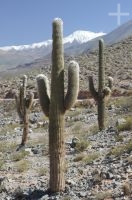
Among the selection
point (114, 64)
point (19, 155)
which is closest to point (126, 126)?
point (19, 155)

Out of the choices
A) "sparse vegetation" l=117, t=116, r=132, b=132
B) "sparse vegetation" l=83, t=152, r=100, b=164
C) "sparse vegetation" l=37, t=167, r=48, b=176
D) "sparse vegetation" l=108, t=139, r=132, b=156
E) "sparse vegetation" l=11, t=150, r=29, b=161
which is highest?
"sparse vegetation" l=117, t=116, r=132, b=132

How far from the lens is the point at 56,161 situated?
11.8 m

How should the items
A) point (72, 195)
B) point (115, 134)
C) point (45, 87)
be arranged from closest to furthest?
point (72, 195), point (45, 87), point (115, 134)

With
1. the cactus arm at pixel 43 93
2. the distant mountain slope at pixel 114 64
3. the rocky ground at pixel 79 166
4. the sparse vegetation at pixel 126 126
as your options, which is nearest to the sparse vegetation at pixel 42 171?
the rocky ground at pixel 79 166

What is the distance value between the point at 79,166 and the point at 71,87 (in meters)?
3.19

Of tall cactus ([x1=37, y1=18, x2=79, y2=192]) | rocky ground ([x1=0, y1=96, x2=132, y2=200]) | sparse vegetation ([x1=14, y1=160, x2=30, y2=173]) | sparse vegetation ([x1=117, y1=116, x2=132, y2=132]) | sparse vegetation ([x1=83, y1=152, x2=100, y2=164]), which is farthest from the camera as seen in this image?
sparse vegetation ([x1=117, y1=116, x2=132, y2=132])

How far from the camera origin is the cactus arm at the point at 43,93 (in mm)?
12172

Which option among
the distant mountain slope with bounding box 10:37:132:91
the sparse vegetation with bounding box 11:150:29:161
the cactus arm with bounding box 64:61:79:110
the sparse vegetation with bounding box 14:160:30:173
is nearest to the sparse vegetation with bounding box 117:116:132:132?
the sparse vegetation with bounding box 11:150:29:161

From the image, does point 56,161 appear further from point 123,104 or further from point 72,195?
point 123,104

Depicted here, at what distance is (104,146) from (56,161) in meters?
5.18

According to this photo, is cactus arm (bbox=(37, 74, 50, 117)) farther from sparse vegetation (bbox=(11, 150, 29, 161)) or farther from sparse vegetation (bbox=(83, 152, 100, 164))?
sparse vegetation (bbox=(11, 150, 29, 161))

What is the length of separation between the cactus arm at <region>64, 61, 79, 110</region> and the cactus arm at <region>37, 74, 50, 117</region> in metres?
0.58

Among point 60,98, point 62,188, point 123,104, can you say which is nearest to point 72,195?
point 62,188

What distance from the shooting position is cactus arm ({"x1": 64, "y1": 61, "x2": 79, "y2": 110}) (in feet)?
38.6
